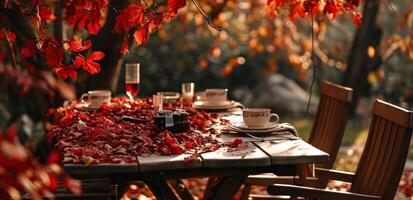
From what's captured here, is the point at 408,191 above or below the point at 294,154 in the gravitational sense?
below

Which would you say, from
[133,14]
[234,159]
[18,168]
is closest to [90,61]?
[133,14]

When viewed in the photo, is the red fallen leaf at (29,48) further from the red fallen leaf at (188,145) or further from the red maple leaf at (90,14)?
the red fallen leaf at (188,145)

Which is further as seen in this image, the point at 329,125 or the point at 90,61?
the point at 329,125

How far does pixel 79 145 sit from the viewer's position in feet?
11.1

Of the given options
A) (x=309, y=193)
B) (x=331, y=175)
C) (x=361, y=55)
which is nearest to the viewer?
(x=309, y=193)

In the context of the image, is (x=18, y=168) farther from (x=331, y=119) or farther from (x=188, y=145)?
(x=331, y=119)

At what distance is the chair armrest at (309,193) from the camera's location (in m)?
3.36

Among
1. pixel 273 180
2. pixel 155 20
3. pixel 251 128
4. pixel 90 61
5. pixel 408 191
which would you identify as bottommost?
pixel 408 191

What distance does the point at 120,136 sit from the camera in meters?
3.55

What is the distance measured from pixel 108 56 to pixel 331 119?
2.16 meters

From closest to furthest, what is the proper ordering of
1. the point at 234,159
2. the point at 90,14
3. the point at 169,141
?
1. the point at 234,159
2. the point at 169,141
3. the point at 90,14

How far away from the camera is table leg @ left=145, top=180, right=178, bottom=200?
327cm

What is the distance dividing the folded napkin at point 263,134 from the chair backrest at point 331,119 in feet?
2.15

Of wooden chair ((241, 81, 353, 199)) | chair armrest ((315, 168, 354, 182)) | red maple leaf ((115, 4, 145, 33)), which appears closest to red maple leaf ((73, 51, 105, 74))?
red maple leaf ((115, 4, 145, 33))
